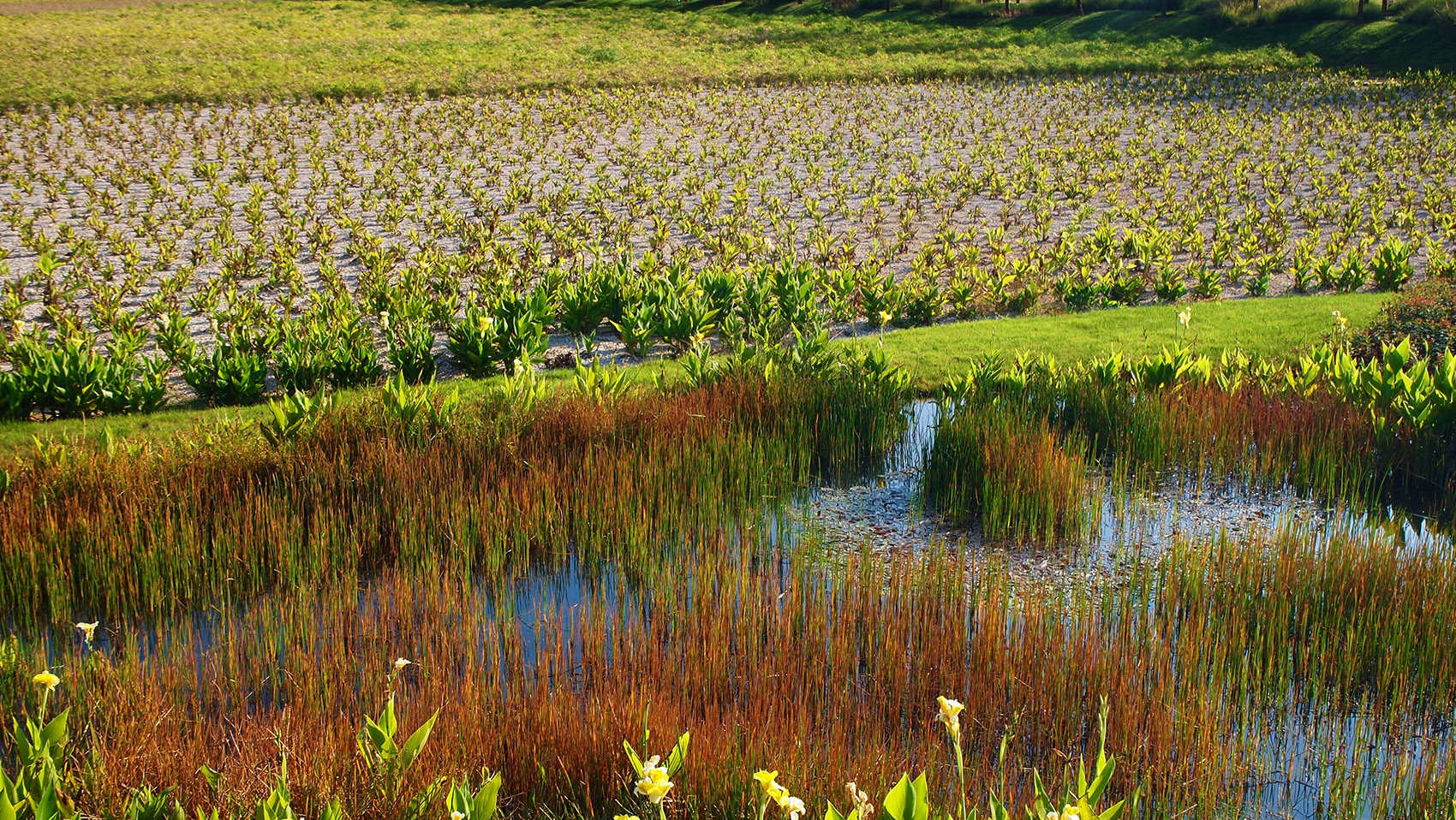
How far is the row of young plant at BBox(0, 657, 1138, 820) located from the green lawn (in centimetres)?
466

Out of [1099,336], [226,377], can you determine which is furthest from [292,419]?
[1099,336]

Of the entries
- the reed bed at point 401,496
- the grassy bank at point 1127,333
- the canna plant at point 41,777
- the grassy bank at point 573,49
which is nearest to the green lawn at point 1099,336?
the grassy bank at point 1127,333

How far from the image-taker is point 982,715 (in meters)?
4.64

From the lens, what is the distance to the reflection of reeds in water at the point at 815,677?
411cm

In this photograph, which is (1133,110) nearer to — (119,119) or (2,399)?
(119,119)

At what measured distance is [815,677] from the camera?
482 cm

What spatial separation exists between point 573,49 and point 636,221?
826 inches

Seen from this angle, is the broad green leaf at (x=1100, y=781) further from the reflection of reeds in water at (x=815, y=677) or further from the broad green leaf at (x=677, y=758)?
the broad green leaf at (x=677, y=758)

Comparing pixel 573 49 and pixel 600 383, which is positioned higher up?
pixel 573 49

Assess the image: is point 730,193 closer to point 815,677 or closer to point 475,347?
point 475,347

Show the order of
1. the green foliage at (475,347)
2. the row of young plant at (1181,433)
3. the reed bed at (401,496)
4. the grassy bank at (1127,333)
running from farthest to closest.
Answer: the grassy bank at (1127,333) < the green foliage at (475,347) < the row of young plant at (1181,433) < the reed bed at (401,496)

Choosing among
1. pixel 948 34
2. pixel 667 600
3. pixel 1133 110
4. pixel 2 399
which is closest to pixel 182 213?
pixel 2 399

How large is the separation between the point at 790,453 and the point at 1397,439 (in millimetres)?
4010

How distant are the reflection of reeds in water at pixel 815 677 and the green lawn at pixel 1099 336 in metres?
3.39
